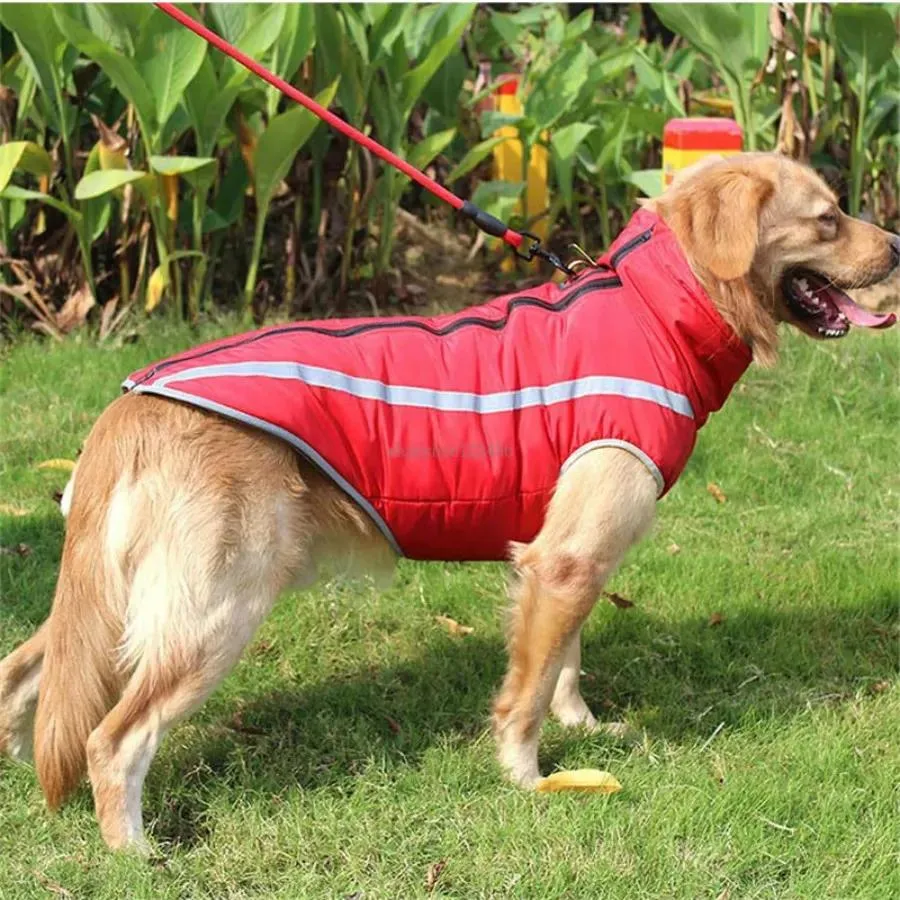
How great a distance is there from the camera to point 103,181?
22.7 ft

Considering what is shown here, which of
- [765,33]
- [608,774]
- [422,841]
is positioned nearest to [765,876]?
[608,774]

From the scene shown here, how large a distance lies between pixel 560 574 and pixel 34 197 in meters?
4.40

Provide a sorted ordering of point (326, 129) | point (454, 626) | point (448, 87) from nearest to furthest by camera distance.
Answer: point (454, 626)
point (326, 129)
point (448, 87)

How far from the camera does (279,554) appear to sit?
3.64 meters

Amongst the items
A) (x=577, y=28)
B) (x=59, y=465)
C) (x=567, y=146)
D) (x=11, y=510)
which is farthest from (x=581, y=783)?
(x=577, y=28)

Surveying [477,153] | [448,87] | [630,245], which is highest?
[630,245]

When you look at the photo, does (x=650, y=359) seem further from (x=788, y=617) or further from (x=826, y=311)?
(x=788, y=617)

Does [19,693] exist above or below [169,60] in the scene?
below

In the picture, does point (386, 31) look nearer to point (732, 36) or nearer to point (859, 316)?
point (732, 36)

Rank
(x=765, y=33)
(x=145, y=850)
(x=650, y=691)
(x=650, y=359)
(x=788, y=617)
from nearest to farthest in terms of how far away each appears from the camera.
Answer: (x=145, y=850)
(x=650, y=359)
(x=650, y=691)
(x=788, y=617)
(x=765, y=33)

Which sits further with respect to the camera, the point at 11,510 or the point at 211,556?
the point at 11,510

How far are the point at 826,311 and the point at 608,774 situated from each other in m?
1.61

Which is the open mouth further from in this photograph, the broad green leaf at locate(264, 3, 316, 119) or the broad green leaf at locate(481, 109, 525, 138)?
the broad green leaf at locate(481, 109, 525, 138)

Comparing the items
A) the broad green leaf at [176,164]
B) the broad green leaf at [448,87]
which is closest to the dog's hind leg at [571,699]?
the broad green leaf at [176,164]
